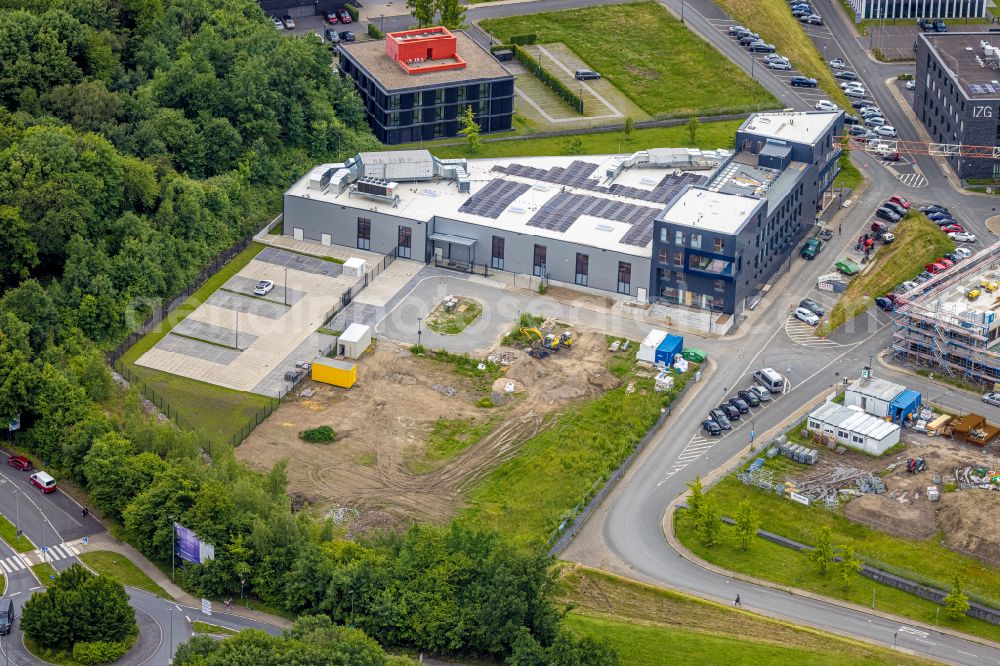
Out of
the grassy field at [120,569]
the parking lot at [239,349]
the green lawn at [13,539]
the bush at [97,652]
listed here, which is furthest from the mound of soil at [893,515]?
the green lawn at [13,539]

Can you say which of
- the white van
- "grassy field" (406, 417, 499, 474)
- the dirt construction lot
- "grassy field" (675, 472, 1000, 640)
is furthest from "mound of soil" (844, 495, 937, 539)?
"grassy field" (406, 417, 499, 474)

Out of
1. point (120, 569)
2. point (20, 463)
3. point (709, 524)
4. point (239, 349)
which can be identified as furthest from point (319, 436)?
point (709, 524)

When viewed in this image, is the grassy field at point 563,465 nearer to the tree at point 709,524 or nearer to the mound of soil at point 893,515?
the tree at point 709,524

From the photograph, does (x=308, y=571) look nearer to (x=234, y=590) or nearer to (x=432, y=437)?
(x=234, y=590)

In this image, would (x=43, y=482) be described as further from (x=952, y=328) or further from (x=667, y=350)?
(x=952, y=328)

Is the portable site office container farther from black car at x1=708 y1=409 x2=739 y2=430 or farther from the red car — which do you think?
the red car
